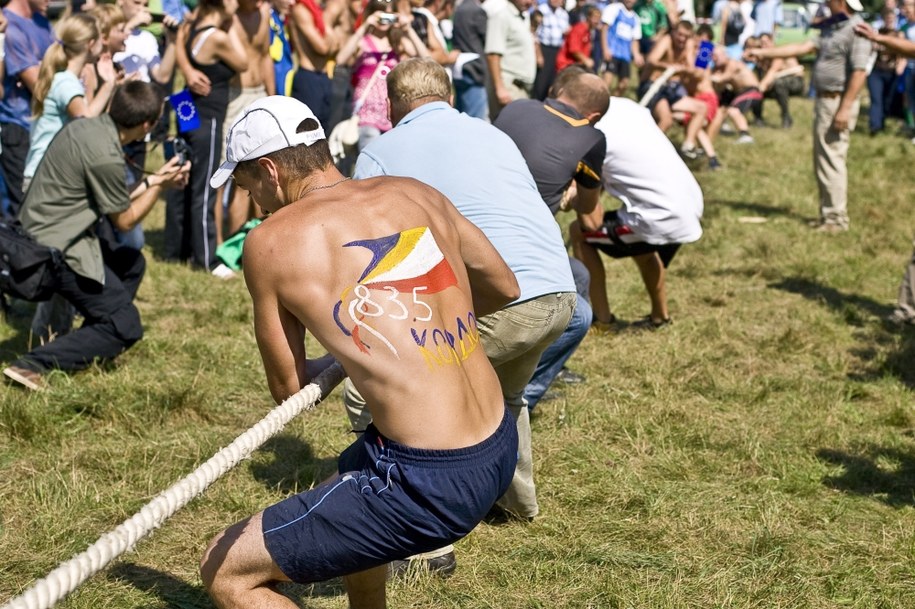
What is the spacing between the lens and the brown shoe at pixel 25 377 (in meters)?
5.66

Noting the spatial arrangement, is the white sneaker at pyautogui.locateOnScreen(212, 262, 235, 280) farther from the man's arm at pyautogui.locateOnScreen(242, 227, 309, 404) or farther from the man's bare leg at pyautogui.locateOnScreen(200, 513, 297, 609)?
the man's bare leg at pyautogui.locateOnScreen(200, 513, 297, 609)

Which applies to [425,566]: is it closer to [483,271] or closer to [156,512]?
[483,271]

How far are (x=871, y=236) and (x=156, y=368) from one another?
682 centimetres

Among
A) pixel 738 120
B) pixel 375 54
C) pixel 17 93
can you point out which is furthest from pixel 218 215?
pixel 738 120

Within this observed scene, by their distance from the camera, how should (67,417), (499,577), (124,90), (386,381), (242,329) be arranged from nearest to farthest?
(386,381)
(499,577)
(67,417)
(124,90)
(242,329)

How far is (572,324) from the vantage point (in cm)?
503

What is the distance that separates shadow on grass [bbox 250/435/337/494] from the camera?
4918 millimetres

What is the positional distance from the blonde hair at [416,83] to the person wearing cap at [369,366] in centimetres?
124

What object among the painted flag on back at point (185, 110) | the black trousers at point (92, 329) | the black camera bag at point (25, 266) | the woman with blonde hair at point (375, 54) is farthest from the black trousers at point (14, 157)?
the woman with blonde hair at point (375, 54)

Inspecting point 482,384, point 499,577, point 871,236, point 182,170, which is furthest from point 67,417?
point 871,236

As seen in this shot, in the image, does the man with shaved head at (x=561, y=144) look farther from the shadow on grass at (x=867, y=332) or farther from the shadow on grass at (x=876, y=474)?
the shadow on grass at (x=867, y=332)

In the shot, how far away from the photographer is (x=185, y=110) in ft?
26.6

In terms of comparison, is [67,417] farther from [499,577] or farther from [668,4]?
[668,4]

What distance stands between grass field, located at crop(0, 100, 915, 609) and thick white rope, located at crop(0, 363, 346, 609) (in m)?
1.22
